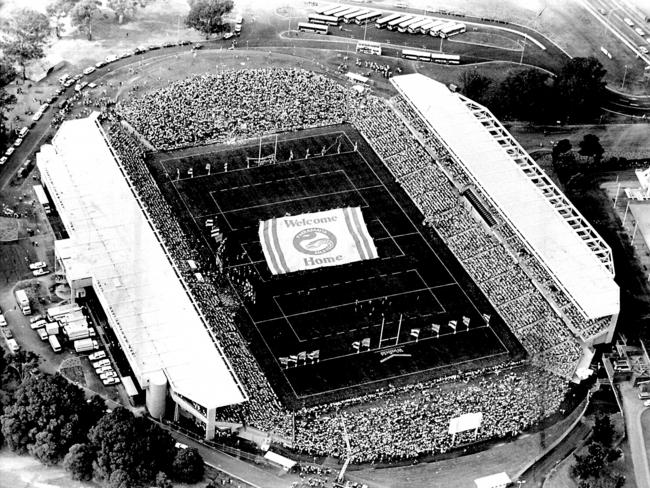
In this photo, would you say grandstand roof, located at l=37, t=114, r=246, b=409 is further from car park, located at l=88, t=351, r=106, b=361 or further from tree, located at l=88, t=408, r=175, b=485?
tree, located at l=88, t=408, r=175, b=485

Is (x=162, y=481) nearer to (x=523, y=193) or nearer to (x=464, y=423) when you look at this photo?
(x=464, y=423)

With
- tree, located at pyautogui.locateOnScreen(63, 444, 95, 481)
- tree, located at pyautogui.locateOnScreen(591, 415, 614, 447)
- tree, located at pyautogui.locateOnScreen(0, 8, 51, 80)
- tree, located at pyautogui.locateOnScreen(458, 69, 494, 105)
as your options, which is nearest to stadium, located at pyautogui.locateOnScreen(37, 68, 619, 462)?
tree, located at pyautogui.locateOnScreen(591, 415, 614, 447)

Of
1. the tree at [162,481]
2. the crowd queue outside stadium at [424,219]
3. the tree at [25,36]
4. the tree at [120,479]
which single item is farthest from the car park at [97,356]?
the tree at [25,36]

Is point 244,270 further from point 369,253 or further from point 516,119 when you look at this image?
point 516,119

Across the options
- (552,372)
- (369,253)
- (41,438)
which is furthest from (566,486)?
(41,438)

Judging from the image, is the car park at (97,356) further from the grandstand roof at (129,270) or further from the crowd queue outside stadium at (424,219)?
the crowd queue outside stadium at (424,219)

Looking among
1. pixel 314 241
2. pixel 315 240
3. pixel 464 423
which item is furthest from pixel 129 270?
pixel 464 423
